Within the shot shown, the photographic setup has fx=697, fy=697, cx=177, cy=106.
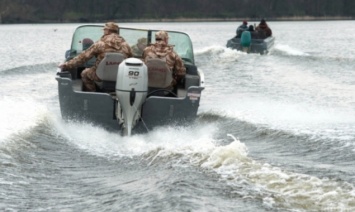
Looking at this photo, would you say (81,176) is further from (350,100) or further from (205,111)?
(350,100)

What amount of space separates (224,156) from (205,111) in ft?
18.9

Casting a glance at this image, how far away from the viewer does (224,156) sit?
6953 mm

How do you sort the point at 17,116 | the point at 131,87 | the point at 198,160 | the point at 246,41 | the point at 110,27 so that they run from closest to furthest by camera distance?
1. the point at 198,160
2. the point at 131,87
3. the point at 110,27
4. the point at 17,116
5. the point at 246,41

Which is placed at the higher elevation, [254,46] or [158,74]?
[158,74]

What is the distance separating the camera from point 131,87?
908cm

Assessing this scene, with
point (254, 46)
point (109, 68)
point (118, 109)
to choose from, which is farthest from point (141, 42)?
point (254, 46)

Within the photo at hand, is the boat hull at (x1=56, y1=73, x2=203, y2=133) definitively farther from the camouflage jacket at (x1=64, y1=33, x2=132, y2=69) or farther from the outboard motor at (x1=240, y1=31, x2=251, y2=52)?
the outboard motor at (x1=240, y1=31, x2=251, y2=52)

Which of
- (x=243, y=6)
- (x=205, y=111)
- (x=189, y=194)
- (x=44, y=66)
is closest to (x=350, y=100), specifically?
(x=205, y=111)

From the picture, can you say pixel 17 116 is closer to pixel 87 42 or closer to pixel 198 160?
pixel 87 42

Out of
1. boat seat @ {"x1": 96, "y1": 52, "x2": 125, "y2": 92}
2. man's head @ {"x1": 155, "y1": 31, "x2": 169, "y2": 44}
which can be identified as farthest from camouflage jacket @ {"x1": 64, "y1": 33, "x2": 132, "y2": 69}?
man's head @ {"x1": 155, "y1": 31, "x2": 169, "y2": 44}

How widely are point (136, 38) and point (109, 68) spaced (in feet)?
6.34

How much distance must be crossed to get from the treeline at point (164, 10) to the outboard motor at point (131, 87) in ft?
351

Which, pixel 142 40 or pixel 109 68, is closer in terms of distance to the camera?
pixel 109 68

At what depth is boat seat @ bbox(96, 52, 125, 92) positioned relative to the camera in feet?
32.5
